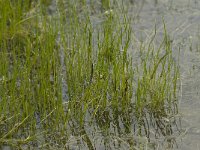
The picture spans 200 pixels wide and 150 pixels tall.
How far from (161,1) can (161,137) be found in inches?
96.8

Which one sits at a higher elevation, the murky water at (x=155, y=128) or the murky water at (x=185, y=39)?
the murky water at (x=185, y=39)

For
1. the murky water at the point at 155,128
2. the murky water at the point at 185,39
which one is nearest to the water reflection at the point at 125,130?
the murky water at the point at 155,128

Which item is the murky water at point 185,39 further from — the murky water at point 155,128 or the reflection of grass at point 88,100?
the reflection of grass at point 88,100

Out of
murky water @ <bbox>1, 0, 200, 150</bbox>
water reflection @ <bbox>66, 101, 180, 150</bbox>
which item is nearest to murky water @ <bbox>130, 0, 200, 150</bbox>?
murky water @ <bbox>1, 0, 200, 150</bbox>

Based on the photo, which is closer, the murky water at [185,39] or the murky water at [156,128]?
the murky water at [156,128]

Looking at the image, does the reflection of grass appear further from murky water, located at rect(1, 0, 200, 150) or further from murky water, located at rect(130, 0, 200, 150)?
murky water, located at rect(130, 0, 200, 150)

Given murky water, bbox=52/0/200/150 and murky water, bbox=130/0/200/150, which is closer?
murky water, bbox=52/0/200/150

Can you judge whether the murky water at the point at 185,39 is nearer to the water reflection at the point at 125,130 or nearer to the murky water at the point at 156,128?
the murky water at the point at 156,128

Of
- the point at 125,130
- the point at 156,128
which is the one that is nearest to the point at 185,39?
the point at 156,128

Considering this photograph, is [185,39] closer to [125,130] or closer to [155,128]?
[155,128]

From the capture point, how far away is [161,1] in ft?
19.4

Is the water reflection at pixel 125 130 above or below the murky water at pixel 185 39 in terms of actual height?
below

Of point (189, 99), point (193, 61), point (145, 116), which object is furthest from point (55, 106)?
point (193, 61)

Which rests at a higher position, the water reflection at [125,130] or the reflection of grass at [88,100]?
the reflection of grass at [88,100]
